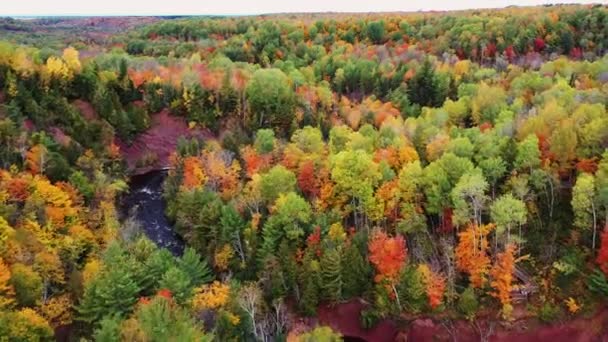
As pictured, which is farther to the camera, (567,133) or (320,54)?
(320,54)

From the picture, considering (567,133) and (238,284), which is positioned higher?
(567,133)

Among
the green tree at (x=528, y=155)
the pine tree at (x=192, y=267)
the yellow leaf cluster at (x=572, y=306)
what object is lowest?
the yellow leaf cluster at (x=572, y=306)

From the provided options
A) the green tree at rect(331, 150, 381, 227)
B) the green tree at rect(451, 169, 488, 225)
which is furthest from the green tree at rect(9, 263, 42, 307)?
the green tree at rect(451, 169, 488, 225)

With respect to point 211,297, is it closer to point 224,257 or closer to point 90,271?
point 224,257

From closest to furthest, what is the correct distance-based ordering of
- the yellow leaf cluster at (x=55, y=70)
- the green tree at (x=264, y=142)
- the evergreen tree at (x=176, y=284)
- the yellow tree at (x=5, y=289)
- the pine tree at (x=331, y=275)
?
1. the yellow tree at (x=5, y=289)
2. the evergreen tree at (x=176, y=284)
3. the pine tree at (x=331, y=275)
4. the green tree at (x=264, y=142)
5. the yellow leaf cluster at (x=55, y=70)

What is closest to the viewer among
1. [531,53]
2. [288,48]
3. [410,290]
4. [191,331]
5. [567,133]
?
[191,331]

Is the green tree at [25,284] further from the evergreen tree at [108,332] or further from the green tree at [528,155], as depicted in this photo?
the green tree at [528,155]

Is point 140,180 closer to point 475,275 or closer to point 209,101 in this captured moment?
point 209,101

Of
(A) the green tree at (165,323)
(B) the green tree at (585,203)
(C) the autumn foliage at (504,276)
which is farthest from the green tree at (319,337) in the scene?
(B) the green tree at (585,203)

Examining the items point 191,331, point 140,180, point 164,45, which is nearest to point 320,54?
point 164,45

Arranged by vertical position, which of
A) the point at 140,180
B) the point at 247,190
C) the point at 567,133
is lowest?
the point at 140,180
